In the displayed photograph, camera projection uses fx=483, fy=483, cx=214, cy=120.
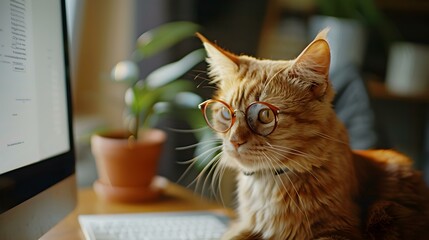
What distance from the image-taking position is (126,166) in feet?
3.66

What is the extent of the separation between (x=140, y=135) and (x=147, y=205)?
0.18 metres

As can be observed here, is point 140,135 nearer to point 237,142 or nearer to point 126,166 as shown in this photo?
point 126,166

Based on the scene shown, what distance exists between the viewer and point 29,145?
704 mm

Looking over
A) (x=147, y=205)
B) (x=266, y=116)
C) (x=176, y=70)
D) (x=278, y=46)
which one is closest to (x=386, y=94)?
(x=278, y=46)

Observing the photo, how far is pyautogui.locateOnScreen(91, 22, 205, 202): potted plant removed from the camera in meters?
1.11

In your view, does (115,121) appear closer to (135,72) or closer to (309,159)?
(135,72)

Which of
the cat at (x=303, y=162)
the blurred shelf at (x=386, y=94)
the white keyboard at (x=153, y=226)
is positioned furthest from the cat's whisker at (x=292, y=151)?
the blurred shelf at (x=386, y=94)

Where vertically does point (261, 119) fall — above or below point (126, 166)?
above

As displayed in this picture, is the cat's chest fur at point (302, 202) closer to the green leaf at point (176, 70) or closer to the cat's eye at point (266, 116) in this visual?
the cat's eye at point (266, 116)

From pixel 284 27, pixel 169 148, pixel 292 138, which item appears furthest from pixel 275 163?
pixel 284 27

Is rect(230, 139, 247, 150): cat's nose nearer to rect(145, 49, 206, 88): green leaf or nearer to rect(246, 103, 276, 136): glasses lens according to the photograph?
rect(246, 103, 276, 136): glasses lens

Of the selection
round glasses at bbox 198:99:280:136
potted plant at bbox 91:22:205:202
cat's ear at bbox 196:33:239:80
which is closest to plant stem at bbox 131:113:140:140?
potted plant at bbox 91:22:205:202

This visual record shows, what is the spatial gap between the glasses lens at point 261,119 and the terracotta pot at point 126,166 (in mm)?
519

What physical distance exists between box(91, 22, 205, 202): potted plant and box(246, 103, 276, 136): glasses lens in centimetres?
47
